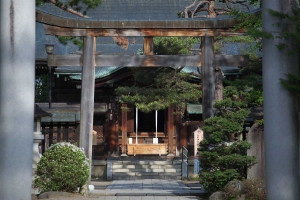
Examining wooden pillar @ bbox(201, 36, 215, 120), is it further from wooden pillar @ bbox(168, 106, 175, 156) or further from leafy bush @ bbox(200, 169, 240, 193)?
wooden pillar @ bbox(168, 106, 175, 156)

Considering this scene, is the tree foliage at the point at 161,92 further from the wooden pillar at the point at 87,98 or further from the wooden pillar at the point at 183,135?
the wooden pillar at the point at 87,98

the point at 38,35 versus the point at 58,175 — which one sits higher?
the point at 38,35

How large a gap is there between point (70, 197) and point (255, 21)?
289 inches

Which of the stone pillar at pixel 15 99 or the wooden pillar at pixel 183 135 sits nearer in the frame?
the stone pillar at pixel 15 99

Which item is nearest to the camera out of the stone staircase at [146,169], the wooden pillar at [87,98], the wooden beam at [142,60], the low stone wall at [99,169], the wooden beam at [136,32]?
the wooden pillar at [87,98]

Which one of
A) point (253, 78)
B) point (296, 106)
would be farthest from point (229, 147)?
point (296, 106)

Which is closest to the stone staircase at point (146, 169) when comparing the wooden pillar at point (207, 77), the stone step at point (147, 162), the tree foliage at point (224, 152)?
the stone step at point (147, 162)

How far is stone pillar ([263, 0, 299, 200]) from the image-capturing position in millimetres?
3842

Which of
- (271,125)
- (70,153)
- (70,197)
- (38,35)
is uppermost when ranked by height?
(38,35)

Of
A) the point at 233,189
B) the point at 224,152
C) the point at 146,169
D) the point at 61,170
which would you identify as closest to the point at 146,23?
the point at 224,152

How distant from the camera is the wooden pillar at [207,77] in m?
14.2

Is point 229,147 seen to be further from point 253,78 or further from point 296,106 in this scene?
point 296,106

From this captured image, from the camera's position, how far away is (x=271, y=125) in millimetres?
3885

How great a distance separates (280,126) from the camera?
385cm
